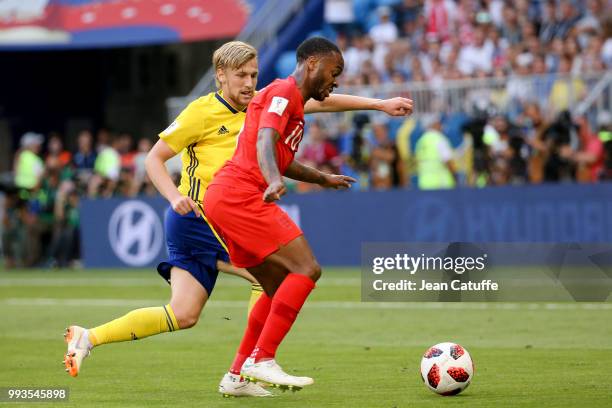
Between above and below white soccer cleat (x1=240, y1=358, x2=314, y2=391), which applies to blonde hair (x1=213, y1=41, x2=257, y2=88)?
above

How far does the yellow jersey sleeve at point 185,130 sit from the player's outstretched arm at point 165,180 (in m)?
0.06

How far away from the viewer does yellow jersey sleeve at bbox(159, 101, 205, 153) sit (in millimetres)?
8820

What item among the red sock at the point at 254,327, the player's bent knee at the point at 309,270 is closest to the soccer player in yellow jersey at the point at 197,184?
the red sock at the point at 254,327

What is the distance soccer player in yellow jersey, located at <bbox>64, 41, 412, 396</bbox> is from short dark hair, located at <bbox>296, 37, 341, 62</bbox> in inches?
29.8

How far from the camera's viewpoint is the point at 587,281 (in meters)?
8.60

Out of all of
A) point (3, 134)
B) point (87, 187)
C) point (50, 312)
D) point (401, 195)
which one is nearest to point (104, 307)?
point (50, 312)

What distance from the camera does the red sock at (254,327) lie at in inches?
334

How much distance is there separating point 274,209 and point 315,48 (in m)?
1.01

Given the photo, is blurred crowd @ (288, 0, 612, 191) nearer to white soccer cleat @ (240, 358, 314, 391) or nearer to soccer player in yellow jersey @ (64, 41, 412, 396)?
soccer player in yellow jersey @ (64, 41, 412, 396)

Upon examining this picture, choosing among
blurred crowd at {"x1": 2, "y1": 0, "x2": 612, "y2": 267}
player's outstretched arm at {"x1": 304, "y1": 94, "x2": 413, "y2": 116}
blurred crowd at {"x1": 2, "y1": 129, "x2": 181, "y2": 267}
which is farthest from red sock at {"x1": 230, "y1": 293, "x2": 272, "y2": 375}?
blurred crowd at {"x1": 2, "y1": 129, "x2": 181, "y2": 267}

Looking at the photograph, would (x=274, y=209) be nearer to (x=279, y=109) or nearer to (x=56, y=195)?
(x=279, y=109)

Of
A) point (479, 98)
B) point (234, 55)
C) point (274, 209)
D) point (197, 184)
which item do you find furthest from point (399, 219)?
point (274, 209)

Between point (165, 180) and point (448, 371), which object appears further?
point (165, 180)

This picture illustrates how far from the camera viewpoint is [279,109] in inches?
310
